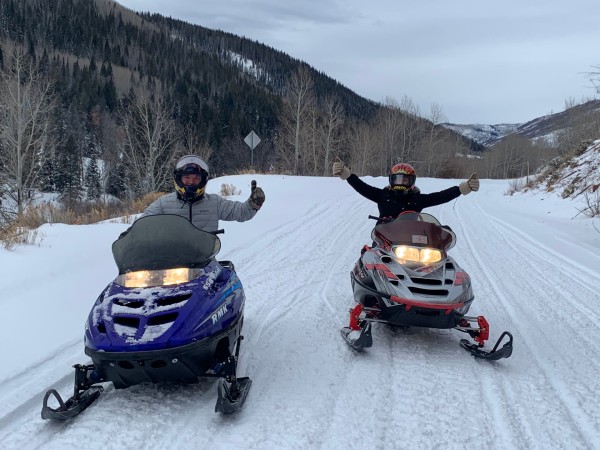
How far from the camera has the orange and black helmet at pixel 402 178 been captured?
18.1 feet

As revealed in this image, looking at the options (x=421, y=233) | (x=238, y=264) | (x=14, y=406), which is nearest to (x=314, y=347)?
(x=421, y=233)

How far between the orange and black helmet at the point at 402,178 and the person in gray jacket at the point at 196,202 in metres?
2.04

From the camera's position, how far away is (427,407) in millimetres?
3143

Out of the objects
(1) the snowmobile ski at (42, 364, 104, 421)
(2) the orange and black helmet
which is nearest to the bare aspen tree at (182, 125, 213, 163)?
(2) the orange and black helmet

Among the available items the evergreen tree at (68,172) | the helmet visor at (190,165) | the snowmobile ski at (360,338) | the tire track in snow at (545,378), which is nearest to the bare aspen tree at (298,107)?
the evergreen tree at (68,172)

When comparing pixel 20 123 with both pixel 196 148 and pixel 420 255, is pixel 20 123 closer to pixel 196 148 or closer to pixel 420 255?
pixel 420 255

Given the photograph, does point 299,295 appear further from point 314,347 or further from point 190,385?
point 190,385

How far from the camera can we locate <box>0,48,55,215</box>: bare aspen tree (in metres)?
26.7

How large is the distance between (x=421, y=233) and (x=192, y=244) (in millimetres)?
2271

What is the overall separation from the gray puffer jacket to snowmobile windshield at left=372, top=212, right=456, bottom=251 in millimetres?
1440

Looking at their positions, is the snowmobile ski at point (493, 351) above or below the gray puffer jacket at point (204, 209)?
below

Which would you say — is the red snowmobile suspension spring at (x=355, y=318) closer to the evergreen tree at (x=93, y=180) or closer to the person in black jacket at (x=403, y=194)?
the person in black jacket at (x=403, y=194)

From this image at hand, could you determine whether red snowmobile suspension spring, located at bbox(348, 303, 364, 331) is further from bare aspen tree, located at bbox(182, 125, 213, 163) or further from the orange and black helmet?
bare aspen tree, located at bbox(182, 125, 213, 163)

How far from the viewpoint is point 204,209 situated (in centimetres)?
432
